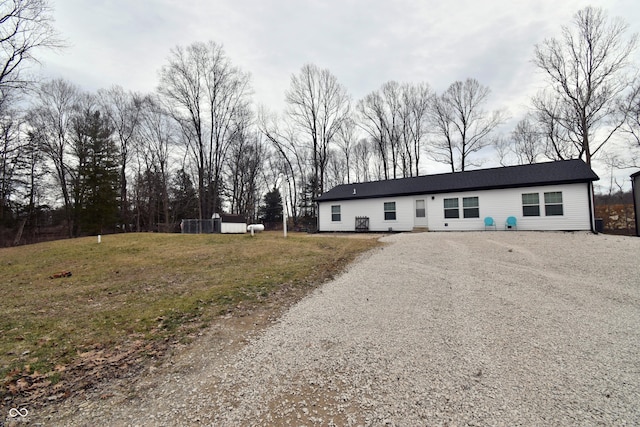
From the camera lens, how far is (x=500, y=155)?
30.8 metres

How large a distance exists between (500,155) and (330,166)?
63.9 feet

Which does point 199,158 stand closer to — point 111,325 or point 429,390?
point 111,325

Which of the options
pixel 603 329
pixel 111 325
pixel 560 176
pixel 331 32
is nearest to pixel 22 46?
A: pixel 331 32

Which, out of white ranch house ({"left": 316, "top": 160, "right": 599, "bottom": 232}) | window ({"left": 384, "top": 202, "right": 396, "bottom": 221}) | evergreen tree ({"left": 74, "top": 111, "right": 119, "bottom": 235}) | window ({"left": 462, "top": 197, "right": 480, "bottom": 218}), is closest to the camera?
white ranch house ({"left": 316, "top": 160, "right": 599, "bottom": 232})

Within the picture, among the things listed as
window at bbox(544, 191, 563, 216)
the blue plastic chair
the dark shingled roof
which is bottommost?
the blue plastic chair

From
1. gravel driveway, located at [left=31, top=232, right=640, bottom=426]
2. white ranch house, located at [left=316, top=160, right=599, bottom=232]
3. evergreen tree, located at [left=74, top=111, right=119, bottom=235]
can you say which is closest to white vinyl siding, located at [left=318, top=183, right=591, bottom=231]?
white ranch house, located at [left=316, top=160, right=599, bottom=232]

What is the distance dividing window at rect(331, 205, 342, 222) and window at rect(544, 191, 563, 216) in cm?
1201

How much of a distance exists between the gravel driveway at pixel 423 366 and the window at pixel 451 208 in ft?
37.1

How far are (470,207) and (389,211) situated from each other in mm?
4798

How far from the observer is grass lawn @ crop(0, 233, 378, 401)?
11.8 ft

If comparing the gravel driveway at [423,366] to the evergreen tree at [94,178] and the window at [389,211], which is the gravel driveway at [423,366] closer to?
the window at [389,211]

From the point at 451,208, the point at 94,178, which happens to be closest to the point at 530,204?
the point at 451,208

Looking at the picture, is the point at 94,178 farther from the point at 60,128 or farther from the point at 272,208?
the point at 272,208

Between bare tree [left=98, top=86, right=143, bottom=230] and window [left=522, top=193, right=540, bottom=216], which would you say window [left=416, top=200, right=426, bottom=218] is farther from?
bare tree [left=98, top=86, right=143, bottom=230]
